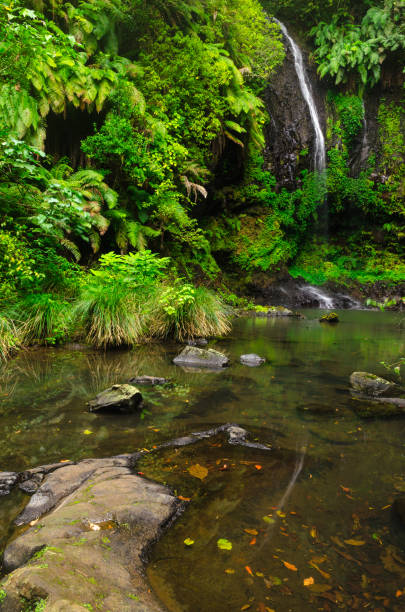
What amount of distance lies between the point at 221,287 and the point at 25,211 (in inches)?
355

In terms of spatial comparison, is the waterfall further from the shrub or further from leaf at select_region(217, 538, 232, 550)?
leaf at select_region(217, 538, 232, 550)

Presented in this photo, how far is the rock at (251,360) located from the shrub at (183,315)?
1545mm

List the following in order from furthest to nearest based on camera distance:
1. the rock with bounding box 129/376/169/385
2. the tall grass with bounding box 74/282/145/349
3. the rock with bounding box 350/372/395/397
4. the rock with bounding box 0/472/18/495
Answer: the tall grass with bounding box 74/282/145/349 < the rock with bounding box 129/376/169/385 < the rock with bounding box 350/372/395/397 < the rock with bounding box 0/472/18/495

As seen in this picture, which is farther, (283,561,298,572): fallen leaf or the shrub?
the shrub

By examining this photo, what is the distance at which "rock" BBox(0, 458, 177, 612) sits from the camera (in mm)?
1122

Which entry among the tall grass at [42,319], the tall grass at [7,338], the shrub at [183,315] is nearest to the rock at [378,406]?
the shrub at [183,315]

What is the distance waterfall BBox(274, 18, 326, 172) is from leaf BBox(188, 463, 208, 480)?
19677mm

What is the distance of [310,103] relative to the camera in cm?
2002

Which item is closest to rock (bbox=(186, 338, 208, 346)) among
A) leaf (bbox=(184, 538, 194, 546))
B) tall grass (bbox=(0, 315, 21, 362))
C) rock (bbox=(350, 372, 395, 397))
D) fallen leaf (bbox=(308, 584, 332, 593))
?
tall grass (bbox=(0, 315, 21, 362))

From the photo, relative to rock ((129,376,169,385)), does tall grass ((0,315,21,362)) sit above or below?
above

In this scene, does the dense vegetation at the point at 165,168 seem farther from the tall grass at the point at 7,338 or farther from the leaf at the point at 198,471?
the leaf at the point at 198,471

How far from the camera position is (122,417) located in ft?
10.4

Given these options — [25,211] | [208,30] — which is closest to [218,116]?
[208,30]

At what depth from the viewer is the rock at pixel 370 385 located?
399cm
